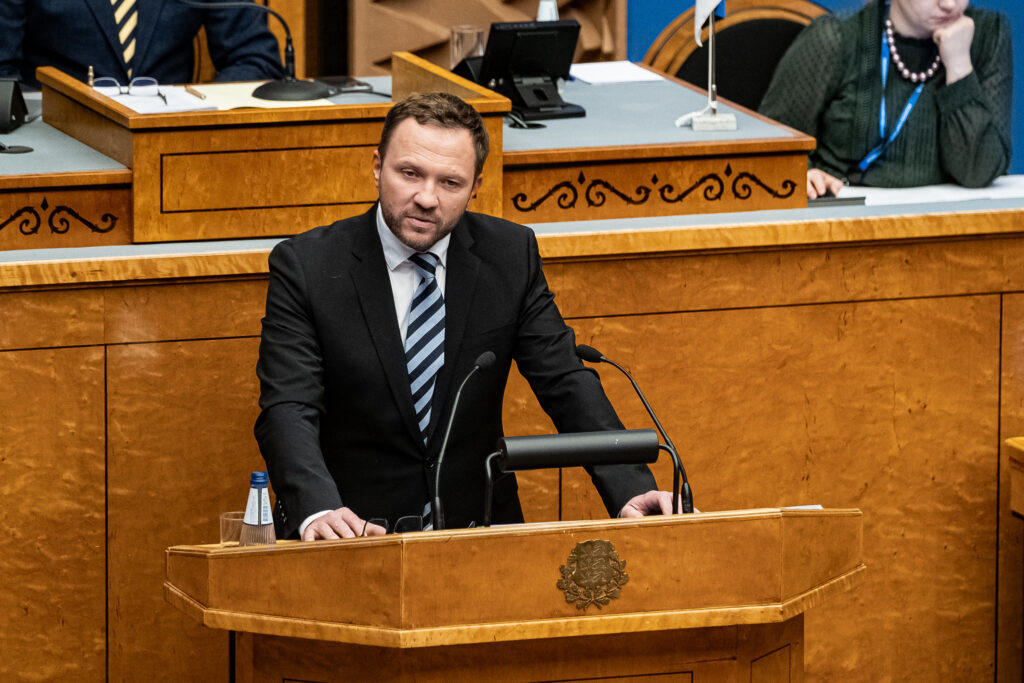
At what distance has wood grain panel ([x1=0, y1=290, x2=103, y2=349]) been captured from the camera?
2.59 metres

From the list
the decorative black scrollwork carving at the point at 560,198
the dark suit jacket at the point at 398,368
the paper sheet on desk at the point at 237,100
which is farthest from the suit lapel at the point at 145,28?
the dark suit jacket at the point at 398,368

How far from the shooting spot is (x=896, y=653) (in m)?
2.95

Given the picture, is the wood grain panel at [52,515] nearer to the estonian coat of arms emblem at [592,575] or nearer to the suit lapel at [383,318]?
the suit lapel at [383,318]

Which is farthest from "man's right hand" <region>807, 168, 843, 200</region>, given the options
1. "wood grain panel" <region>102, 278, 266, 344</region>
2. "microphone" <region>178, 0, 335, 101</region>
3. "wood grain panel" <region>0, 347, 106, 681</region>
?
"wood grain panel" <region>0, 347, 106, 681</region>

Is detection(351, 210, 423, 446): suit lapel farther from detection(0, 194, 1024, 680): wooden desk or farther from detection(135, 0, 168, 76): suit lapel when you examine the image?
detection(135, 0, 168, 76): suit lapel

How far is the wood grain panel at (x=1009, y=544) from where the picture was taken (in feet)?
9.69

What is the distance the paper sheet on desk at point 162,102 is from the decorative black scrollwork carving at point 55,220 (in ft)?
0.86

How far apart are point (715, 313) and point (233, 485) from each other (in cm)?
89

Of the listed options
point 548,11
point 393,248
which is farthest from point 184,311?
point 548,11

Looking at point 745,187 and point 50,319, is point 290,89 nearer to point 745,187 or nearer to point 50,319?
point 745,187

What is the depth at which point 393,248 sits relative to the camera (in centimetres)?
236

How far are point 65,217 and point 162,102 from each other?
363mm

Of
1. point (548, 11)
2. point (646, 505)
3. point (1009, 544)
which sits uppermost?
point (548, 11)

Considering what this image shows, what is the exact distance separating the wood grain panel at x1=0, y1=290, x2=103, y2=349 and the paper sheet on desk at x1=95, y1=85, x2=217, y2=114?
45.2 inches
